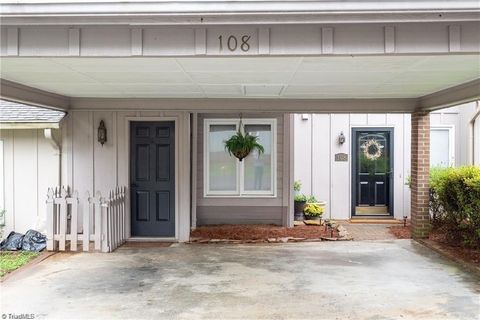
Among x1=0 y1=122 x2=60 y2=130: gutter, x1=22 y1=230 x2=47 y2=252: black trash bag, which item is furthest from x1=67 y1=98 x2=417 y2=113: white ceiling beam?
x1=22 y1=230 x2=47 y2=252: black trash bag

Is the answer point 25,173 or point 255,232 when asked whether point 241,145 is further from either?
point 25,173

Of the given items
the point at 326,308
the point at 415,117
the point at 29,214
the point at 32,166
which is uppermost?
the point at 415,117

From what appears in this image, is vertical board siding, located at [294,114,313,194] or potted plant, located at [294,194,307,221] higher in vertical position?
vertical board siding, located at [294,114,313,194]

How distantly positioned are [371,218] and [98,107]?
A: 6505 mm

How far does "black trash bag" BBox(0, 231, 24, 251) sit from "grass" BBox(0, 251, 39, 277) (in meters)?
0.17

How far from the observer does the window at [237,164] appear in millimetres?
8820

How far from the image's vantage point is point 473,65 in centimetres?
435

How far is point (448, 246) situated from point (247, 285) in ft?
12.4

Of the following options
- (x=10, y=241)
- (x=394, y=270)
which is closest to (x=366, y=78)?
(x=394, y=270)

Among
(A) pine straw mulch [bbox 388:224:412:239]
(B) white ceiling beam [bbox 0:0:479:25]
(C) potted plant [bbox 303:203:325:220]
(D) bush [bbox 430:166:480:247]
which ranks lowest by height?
(A) pine straw mulch [bbox 388:224:412:239]

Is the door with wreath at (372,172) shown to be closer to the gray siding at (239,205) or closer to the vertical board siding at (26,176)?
the gray siding at (239,205)

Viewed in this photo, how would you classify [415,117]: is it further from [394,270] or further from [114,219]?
[114,219]

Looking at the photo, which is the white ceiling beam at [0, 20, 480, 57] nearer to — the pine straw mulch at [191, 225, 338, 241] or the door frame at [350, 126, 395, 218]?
the pine straw mulch at [191, 225, 338, 241]

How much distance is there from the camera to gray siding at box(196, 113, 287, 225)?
879cm
